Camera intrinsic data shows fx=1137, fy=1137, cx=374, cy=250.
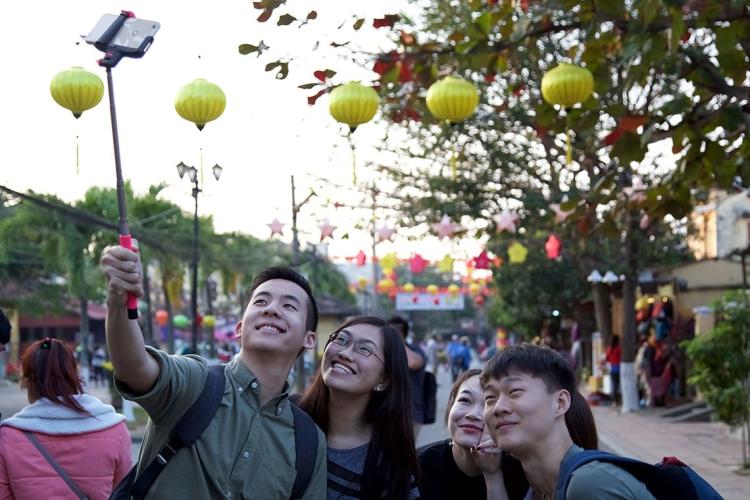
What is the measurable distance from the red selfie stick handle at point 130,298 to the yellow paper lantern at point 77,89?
2.55m

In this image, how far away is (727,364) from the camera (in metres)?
14.1

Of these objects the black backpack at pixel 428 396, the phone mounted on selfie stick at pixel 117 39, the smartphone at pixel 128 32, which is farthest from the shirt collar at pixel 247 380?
the black backpack at pixel 428 396

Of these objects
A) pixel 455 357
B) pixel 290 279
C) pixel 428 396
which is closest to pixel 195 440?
pixel 290 279

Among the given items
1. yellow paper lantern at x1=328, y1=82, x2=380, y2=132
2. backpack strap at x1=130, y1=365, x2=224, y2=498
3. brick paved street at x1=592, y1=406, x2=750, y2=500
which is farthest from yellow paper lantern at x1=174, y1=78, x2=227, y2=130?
brick paved street at x1=592, y1=406, x2=750, y2=500

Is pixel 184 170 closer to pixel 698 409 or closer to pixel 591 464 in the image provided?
pixel 698 409

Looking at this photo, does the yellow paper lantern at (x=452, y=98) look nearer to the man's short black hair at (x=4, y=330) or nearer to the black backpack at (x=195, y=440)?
the man's short black hair at (x=4, y=330)

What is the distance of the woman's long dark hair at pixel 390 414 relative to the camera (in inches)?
160

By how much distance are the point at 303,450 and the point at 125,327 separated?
2.68ft

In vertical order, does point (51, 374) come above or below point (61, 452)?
above

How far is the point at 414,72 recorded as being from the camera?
8.91 m

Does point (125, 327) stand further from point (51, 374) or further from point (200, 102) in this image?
point (200, 102)

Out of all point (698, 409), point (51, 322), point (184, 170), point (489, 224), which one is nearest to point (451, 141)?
point (489, 224)

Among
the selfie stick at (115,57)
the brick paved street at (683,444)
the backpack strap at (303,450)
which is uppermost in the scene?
the selfie stick at (115,57)

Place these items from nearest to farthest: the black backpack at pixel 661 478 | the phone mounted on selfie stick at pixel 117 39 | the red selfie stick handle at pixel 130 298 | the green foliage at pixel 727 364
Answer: the black backpack at pixel 661 478, the red selfie stick handle at pixel 130 298, the phone mounted on selfie stick at pixel 117 39, the green foliage at pixel 727 364
